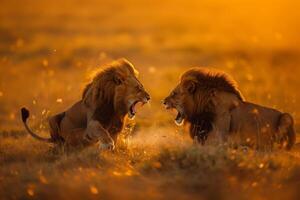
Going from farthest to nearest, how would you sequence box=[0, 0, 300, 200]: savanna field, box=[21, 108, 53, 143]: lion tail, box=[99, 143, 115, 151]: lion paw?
1. box=[21, 108, 53, 143]: lion tail
2. box=[99, 143, 115, 151]: lion paw
3. box=[0, 0, 300, 200]: savanna field

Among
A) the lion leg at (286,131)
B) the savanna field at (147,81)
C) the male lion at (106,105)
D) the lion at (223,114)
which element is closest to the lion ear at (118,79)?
the male lion at (106,105)

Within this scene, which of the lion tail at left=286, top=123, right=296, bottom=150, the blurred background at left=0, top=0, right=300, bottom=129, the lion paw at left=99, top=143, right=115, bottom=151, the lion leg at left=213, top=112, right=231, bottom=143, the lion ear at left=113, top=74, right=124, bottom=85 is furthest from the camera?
the blurred background at left=0, top=0, right=300, bottom=129

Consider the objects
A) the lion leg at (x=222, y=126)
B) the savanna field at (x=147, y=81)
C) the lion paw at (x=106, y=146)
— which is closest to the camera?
the savanna field at (x=147, y=81)

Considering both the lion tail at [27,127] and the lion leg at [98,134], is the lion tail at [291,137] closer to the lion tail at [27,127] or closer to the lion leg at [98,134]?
the lion leg at [98,134]

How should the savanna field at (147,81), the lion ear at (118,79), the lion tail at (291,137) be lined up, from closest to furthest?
the savanna field at (147,81)
the lion ear at (118,79)
the lion tail at (291,137)

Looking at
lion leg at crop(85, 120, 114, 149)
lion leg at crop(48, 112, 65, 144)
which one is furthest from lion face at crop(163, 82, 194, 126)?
lion leg at crop(48, 112, 65, 144)

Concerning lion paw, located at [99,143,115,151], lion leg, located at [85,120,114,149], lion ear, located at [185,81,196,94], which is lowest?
lion paw, located at [99,143,115,151]

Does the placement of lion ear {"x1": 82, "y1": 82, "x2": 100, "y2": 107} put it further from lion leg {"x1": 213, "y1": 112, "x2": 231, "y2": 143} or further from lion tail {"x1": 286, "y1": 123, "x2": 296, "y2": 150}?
lion tail {"x1": 286, "y1": 123, "x2": 296, "y2": 150}

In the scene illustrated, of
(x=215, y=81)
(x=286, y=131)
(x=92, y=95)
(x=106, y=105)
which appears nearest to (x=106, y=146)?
(x=106, y=105)

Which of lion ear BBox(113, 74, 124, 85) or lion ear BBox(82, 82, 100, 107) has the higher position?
lion ear BBox(113, 74, 124, 85)

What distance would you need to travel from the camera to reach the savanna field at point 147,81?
8945 mm

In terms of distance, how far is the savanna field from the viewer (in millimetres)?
8945

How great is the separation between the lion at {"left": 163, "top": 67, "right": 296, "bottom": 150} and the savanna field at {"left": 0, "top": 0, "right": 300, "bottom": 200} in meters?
0.26

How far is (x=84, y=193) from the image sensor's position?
8.72 metres
